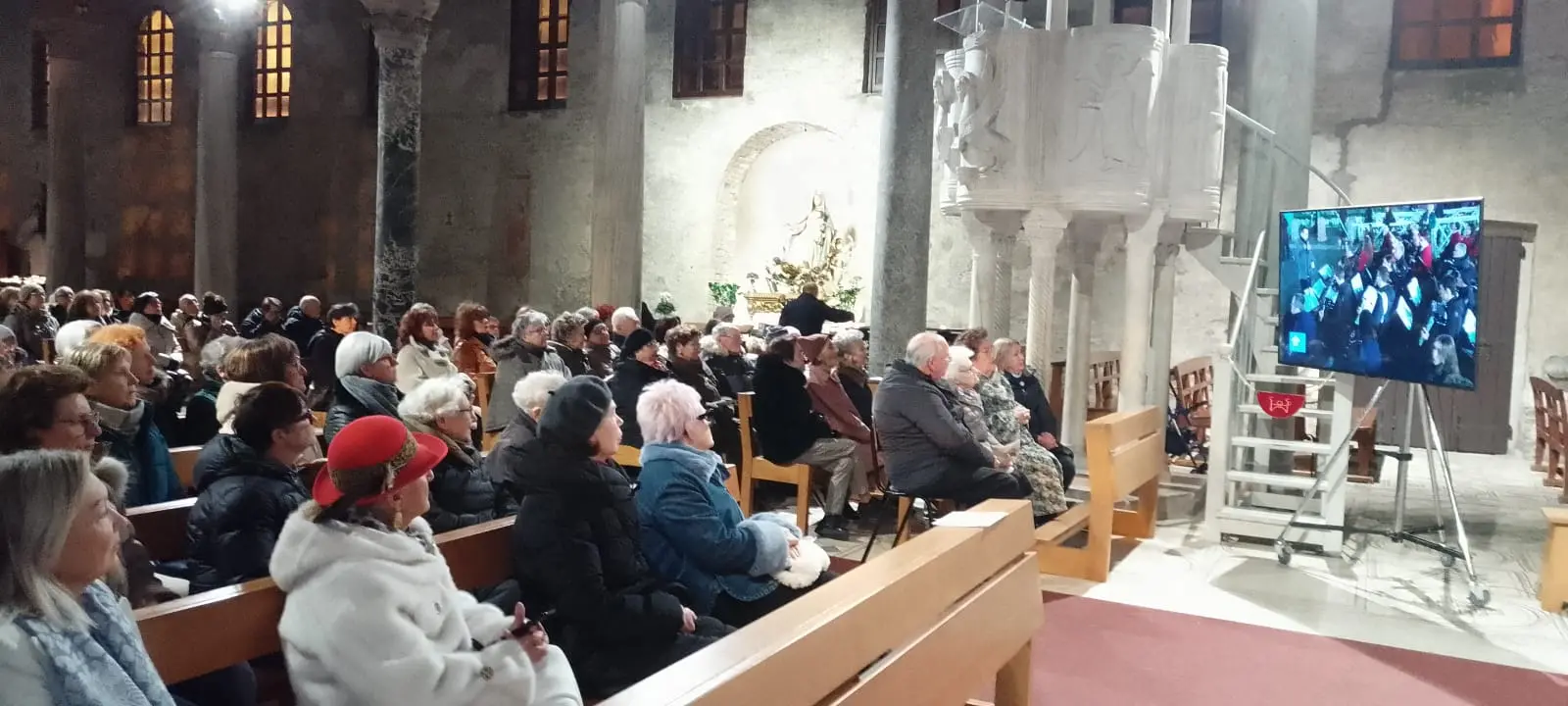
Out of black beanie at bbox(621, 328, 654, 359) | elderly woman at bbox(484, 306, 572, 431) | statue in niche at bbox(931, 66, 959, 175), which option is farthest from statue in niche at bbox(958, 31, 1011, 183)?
elderly woman at bbox(484, 306, 572, 431)

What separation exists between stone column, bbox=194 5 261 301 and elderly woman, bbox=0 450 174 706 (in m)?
15.2

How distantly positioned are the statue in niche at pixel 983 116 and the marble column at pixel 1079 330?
1138mm

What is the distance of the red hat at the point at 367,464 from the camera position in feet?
7.49

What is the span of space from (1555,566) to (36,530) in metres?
5.69

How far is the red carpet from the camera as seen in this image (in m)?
4.08

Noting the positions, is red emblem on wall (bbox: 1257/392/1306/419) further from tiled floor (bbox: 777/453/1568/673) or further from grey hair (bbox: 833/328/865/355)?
grey hair (bbox: 833/328/865/355)

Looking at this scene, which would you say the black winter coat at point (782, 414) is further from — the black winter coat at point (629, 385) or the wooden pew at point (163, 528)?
the wooden pew at point (163, 528)

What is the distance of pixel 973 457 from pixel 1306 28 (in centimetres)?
433

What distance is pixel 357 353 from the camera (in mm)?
4633

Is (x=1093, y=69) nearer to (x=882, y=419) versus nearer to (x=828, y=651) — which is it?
(x=882, y=419)

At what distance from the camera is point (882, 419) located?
212 inches

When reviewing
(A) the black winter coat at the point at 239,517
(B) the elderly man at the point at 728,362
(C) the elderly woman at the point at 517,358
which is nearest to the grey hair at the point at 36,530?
(A) the black winter coat at the point at 239,517

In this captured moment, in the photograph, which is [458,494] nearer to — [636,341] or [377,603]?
[377,603]

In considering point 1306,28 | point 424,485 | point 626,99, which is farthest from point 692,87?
point 424,485
